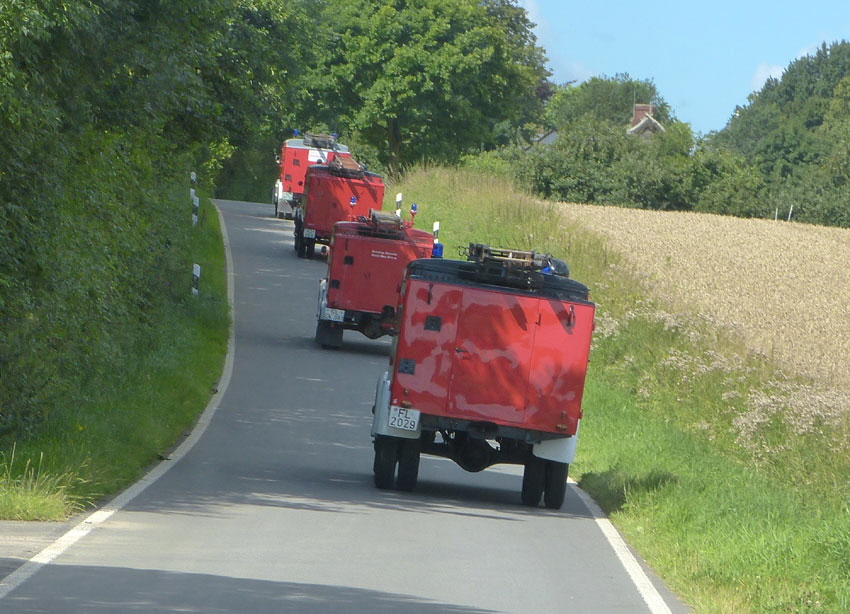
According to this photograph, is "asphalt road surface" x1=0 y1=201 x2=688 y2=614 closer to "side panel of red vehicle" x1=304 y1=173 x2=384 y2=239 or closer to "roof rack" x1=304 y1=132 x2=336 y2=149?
"side panel of red vehicle" x1=304 y1=173 x2=384 y2=239

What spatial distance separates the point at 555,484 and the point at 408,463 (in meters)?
1.58

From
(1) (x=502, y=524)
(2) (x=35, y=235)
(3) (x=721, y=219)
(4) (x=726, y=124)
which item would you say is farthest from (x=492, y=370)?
(4) (x=726, y=124)

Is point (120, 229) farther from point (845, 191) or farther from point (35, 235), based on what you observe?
point (845, 191)

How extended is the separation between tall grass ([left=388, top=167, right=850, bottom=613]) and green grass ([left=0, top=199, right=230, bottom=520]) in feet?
15.0

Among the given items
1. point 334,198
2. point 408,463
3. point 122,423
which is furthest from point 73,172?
point 334,198

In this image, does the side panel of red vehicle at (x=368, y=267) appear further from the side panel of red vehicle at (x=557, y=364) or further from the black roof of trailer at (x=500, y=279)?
the side panel of red vehicle at (x=557, y=364)

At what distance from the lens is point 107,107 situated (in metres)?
14.7

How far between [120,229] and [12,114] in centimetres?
743

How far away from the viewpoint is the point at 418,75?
67812 mm

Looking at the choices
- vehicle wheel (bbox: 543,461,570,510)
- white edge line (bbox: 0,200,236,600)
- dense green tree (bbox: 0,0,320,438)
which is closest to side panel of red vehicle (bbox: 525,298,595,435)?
vehicle wheel (bbox: 543,461,570,510)

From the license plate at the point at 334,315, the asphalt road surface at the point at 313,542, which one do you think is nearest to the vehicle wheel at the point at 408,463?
the asphalt road surface at the point at 313,542

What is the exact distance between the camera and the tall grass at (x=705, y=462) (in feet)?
34.6

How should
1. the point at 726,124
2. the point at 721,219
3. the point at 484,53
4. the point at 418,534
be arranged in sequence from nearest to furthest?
1. the point at 418,534
2. the point at 721,219
3. the point at 484,53
4. the point at 726,124

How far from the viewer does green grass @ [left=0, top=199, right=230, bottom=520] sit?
11117 millimetres
